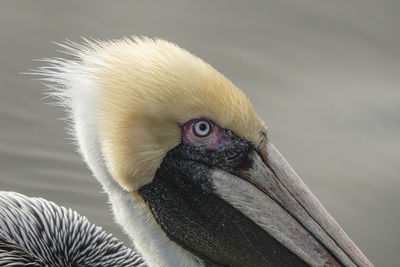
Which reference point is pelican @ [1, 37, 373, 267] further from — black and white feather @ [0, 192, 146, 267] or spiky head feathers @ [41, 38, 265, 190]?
black and white feather @ [0, 192, 146, 267]

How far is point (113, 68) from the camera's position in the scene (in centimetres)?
329

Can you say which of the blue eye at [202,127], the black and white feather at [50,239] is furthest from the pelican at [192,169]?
the black and white feather at [50,239]

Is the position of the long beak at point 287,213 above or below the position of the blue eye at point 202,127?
below

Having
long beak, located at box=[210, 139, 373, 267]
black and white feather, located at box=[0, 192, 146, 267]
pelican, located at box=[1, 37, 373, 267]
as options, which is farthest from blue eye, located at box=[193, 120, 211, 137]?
black and white feather, located at box=[0, 192, 146, 267]

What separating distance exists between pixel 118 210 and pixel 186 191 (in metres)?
0.35

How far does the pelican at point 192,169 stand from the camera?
10.3 feet

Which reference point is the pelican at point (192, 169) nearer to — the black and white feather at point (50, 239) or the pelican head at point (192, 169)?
the pelican head at point (192, 169)

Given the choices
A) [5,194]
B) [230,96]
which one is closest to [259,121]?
[230,96]

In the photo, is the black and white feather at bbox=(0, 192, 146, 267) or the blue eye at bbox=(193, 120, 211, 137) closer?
the blue eye at bbox=(193, 120, 211, 137)

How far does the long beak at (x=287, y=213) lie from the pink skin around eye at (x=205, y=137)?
0.13 m

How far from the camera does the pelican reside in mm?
3148

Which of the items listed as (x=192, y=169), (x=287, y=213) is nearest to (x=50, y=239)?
(x=192, y=169)

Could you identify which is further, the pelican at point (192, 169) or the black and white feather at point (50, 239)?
the black and white feather at point (50, 239)

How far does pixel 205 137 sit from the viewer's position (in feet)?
10.5
